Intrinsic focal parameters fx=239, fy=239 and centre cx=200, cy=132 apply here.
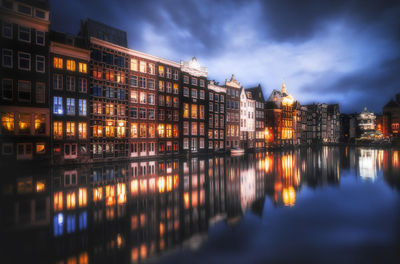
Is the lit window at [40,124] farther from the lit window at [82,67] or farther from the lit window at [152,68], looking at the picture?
the lit window at [152,68]

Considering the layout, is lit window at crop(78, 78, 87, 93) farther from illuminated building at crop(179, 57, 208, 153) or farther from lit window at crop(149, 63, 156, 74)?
illuminated building at crop(179, 57, 208, 153)

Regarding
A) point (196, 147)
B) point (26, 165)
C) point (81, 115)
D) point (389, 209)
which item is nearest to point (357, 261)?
point (389, 209)

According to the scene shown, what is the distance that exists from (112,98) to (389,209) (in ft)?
143

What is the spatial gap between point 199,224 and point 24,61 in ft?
129

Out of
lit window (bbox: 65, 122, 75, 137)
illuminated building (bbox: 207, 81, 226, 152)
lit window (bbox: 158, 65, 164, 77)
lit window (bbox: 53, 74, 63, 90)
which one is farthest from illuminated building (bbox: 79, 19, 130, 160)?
illuminated building (bbox: 207, 81, 226, 152)

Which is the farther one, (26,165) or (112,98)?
(112,98)

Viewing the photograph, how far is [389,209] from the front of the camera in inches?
552

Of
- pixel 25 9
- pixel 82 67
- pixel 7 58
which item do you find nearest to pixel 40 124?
pixel 7 58

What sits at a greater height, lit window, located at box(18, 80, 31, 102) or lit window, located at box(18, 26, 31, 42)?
lit window, located at box(18, 26, 31, 42)

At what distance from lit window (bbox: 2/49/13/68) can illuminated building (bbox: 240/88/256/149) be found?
61.6 m

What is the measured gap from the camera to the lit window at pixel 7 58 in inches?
1357

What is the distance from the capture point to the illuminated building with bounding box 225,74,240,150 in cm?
7447

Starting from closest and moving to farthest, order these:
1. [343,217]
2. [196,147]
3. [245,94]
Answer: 1. [343,217]
2. [196,147]
3. [245,94]

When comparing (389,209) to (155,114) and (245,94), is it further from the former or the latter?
(245,94)
